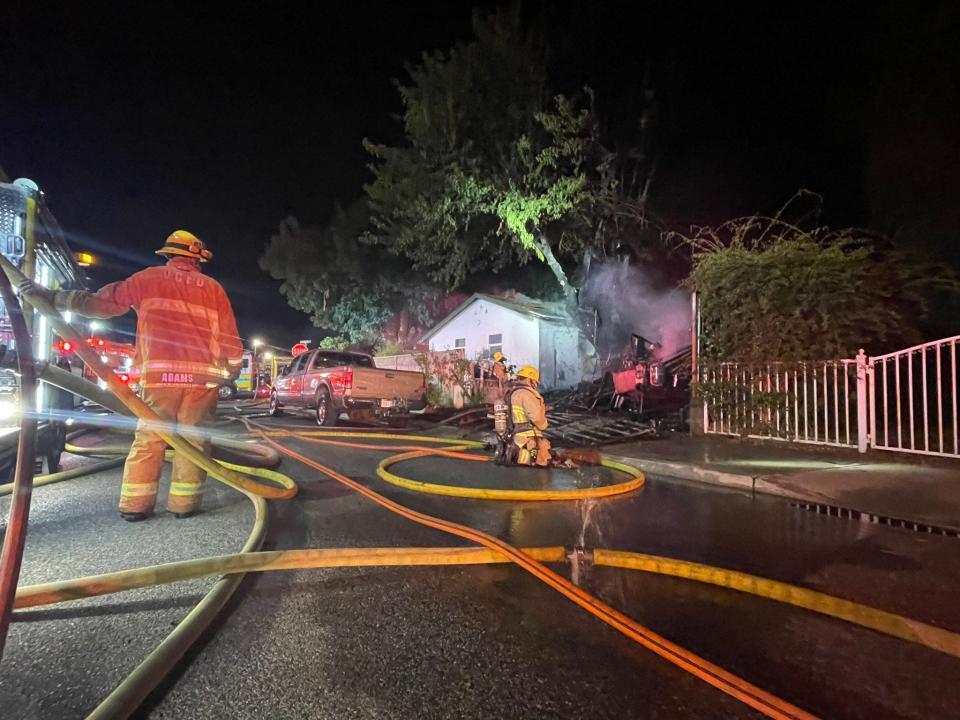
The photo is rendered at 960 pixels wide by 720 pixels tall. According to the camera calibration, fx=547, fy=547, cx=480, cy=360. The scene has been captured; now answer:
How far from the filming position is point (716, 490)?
19.0 feet

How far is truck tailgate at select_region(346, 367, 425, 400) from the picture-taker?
10867mm

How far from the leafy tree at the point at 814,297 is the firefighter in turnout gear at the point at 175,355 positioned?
7.34 m

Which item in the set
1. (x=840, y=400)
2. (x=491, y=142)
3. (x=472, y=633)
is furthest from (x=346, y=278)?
(x=472, y=633)

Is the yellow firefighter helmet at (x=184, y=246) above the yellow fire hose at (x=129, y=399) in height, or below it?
above

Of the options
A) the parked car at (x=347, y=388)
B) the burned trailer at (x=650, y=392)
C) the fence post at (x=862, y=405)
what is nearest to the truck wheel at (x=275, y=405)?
the parked car at (x=347, y=388)

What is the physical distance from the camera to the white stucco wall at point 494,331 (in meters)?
21.7

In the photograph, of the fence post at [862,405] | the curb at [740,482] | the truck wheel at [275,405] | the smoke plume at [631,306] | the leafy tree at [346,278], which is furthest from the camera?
the leafy tree at [346,278]

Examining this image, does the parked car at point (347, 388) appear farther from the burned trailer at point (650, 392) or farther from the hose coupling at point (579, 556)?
the hose coupling at point (579, 556)

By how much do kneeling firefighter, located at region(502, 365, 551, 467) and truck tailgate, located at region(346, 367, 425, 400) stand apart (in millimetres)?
4869

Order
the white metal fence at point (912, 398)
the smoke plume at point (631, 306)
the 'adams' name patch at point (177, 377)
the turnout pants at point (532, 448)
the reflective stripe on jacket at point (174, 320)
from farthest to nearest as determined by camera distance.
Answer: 1. the smoke plume at point (631, 306)
2. the turnout pants at point (532, 448)
3. the white metal fence at point (912, 398)
4. the 'adams' name patch at point (177, 377)
5. the reflective stripe on jacket at point (174, 320)

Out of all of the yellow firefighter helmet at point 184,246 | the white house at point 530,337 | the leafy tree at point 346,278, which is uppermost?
the leafy tree at point 346,278

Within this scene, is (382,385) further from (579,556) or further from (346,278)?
(346,278)

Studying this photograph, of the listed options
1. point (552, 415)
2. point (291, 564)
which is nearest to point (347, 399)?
point (552, 415)

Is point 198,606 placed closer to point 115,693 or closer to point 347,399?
point 115,693
